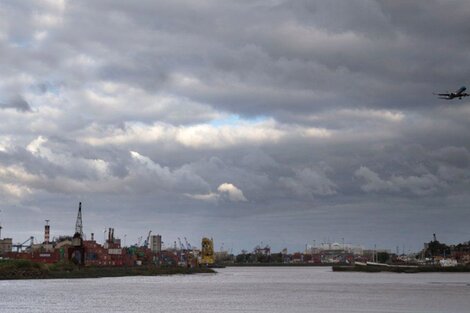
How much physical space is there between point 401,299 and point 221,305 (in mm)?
23445

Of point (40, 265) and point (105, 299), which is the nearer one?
point (105, 299)

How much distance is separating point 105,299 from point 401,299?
118 feet

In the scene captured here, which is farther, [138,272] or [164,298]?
[138,272]

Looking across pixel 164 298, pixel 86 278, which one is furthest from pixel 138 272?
pixel 164 298

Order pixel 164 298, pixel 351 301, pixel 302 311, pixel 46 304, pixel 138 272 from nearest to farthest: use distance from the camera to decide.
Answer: pixel 302 311
pixel 46 304
pixel 351 301
pixel 164 298
pixel 138 272

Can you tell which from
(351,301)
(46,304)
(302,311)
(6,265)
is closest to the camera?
(302,311)

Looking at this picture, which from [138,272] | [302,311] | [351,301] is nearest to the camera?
[302,311]

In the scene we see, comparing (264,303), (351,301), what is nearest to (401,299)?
(351,301)

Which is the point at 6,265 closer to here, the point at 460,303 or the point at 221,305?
the point at 221,305

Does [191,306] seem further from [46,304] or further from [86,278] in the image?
[86,278]

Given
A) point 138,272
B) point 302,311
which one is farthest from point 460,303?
point 138,272

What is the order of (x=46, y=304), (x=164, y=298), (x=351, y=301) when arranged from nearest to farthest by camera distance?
(x=46, y=304)
(x=351, y=301)
(x=164, y=298)

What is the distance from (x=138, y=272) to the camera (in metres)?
197

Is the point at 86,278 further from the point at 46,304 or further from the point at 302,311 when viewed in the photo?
the point at 302,311
